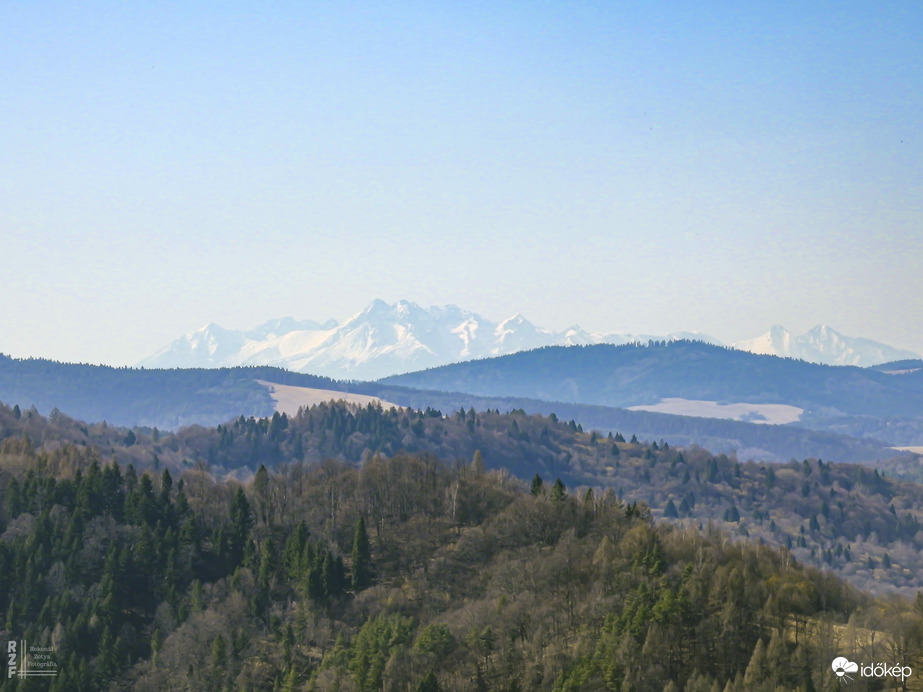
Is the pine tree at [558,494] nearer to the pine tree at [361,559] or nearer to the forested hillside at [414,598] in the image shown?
the forested hillside at [414,598]

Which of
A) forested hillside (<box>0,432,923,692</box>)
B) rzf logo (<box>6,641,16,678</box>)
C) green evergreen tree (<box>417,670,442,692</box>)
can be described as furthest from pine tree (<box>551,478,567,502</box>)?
rzf logo (<box>6,641,16,678</box>)

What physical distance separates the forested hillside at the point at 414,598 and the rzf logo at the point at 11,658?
7.87ft

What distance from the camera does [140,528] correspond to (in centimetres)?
19162

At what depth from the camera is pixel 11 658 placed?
161625 millimetres

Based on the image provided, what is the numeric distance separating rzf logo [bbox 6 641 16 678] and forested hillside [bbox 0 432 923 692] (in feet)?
7.87

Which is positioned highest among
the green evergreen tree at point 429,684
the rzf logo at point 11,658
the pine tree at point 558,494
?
the pine tree at point 558,494

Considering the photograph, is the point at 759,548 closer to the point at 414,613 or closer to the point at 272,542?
the point at 414,613

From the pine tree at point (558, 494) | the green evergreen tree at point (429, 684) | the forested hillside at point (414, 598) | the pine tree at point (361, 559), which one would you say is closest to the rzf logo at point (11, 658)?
the forested hillside at point (414, 598)

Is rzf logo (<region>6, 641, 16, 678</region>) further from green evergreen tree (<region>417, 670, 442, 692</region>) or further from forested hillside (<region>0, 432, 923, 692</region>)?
green evergreen tree (<region>417, 670, 442, 692</region>)

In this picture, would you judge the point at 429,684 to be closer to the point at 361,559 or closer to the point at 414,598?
the point at 414,598

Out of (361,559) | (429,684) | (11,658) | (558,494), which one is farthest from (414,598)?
(11,658)

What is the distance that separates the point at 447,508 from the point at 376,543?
13.7 metres

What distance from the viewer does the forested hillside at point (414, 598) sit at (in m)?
135

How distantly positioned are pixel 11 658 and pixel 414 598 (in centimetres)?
4938
